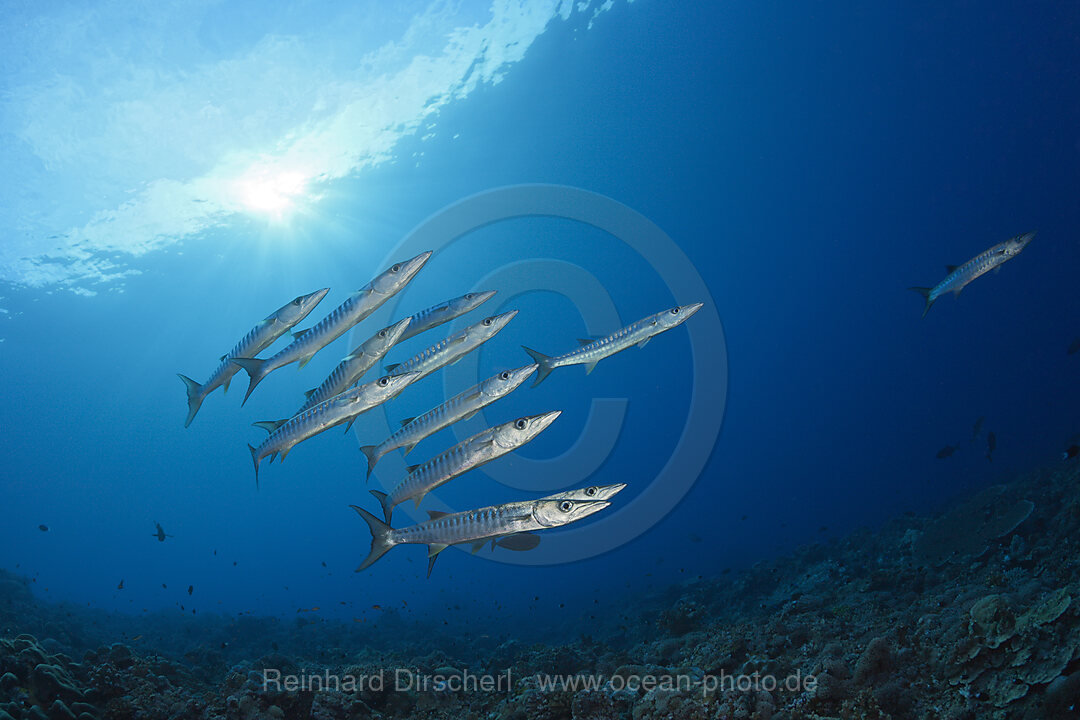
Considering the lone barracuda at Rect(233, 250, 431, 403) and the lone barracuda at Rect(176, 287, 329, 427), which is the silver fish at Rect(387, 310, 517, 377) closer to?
the lone barracuda at Rect(233, 250, 431, 403)

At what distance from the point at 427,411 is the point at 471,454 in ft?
2.31

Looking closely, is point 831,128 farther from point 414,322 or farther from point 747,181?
point 414,322

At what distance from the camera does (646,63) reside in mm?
30344

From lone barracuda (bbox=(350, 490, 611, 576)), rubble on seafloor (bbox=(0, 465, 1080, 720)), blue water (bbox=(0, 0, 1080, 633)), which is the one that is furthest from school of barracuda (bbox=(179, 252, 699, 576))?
blue water (bbox=(0, 0, 1080, 633))

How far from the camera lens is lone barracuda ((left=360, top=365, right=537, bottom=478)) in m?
5.45

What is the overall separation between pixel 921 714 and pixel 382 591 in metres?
71.2

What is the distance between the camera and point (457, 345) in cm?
602

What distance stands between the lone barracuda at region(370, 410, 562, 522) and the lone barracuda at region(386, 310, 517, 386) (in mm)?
1202

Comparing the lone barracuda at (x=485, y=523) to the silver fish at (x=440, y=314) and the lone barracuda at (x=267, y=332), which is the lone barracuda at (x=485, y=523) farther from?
the lone barracuda at (x=267, y=332)

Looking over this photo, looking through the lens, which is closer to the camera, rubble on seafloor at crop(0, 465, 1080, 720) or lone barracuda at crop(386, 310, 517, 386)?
rubble on seafloor at crop(0, 465, 1080, 720)

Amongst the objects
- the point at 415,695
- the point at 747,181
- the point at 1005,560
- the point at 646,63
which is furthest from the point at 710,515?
the point at 415,695

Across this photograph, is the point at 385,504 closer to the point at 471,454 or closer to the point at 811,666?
the point at 471,454

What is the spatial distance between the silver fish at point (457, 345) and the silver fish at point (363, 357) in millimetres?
391

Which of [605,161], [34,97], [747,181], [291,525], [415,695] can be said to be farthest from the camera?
[291,525]
